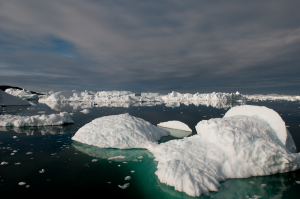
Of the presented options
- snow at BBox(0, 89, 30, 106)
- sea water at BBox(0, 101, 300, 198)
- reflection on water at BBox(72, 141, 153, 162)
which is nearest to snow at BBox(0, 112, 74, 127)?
sea water at BBox(0, 101, 300, 198)

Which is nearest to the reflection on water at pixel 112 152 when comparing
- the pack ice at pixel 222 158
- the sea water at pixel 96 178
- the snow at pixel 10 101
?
the sea water at pixel 96 178

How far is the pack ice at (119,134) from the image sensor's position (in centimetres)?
916

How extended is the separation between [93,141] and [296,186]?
9.16 meters

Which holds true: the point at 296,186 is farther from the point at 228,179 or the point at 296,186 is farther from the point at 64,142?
the point at 64,142

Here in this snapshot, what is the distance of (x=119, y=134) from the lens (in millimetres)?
9555

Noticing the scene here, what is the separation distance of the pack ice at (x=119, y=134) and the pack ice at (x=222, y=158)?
Result: 104 inches

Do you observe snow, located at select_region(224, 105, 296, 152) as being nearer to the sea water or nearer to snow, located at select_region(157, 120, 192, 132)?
the sea water

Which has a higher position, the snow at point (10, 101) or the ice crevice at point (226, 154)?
the snow at point (10, 101)

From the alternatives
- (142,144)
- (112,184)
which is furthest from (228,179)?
(142,144)

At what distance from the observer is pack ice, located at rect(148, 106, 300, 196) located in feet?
16.8

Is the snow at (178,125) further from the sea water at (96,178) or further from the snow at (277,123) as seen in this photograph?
the sea water at (96,178)

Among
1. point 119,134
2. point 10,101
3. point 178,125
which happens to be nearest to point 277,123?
point 178,125

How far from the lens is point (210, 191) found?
4.88 metres

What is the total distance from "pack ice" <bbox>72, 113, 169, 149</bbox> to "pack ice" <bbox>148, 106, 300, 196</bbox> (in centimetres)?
265
